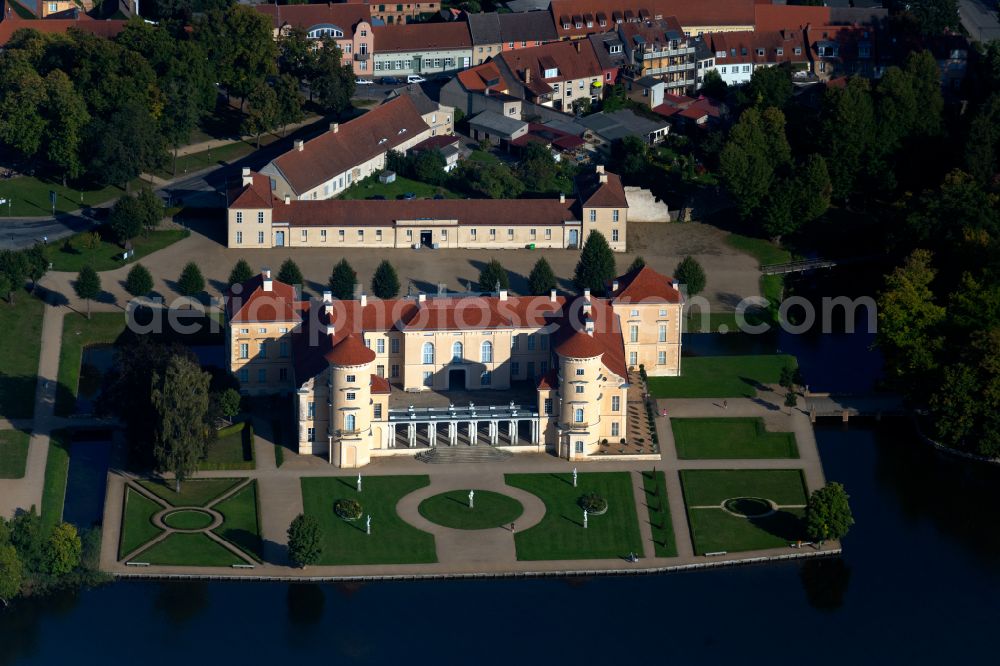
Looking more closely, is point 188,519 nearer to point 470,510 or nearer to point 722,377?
point 470,510

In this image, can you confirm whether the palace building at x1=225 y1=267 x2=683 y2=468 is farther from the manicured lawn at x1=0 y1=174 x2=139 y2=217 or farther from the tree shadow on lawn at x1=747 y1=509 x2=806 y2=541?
the manicured lawn at x1=0 y1=174 x2=139 y2=217

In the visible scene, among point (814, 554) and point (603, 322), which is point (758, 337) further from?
point (814, 554)

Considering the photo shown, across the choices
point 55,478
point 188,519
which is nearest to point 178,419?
point 188,519

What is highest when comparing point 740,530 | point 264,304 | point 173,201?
point 173,201

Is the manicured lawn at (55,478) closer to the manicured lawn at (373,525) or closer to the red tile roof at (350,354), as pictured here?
the manicured lawn at (373,525)

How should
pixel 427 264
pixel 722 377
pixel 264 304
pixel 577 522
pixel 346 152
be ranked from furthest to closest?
1. pixel 346 152
2. pixel 427 264
3. pixel 722 377
4. pixel 264 304
5. pixel 577 522

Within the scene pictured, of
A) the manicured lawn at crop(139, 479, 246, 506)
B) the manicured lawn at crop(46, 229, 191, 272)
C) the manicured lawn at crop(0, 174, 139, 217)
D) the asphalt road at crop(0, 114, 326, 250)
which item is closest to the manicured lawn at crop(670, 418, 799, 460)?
the manicured lawn at crop(139, 479, 246, 506)

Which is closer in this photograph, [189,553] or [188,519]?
[189,553]
